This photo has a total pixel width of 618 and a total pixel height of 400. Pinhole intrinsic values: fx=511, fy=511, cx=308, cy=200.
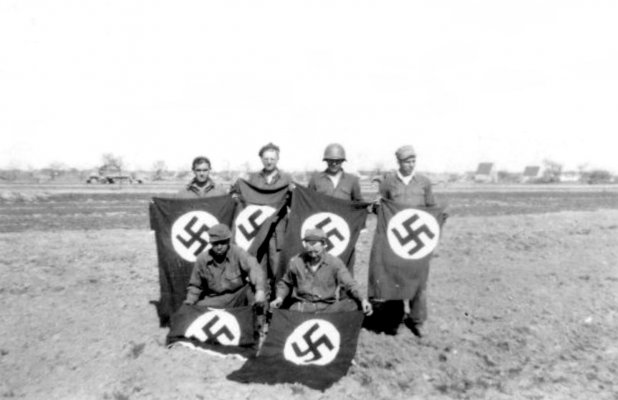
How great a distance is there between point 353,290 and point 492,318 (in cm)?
285

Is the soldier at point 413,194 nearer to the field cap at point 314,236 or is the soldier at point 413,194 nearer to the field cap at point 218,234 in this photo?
the field cap at point 314,236

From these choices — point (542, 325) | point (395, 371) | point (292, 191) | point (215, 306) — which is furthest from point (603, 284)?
point (215, 306)

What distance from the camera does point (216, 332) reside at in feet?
20.5

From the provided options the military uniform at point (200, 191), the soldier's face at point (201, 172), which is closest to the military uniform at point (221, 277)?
the military uniform at point (200, 191)

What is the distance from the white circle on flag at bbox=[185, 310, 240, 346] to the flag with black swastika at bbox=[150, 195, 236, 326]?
1.03 meters

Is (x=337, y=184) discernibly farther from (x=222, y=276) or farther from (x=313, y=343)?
(x=313, y=343)

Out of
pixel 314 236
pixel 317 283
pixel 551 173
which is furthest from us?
pixel 551 173

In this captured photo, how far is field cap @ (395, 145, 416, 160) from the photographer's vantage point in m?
6.77

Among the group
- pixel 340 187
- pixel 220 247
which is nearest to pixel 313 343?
pixel 220 247

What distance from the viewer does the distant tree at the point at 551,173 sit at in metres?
87.7

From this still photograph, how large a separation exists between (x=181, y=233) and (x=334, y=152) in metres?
2.43

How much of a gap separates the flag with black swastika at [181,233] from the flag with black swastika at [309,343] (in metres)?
1.76

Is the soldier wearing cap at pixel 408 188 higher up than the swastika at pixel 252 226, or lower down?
higher up

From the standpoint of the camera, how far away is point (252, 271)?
643cm
